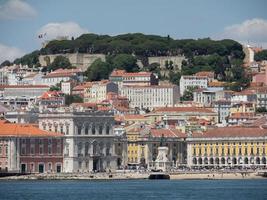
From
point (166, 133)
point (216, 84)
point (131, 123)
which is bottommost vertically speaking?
point (166, 133)

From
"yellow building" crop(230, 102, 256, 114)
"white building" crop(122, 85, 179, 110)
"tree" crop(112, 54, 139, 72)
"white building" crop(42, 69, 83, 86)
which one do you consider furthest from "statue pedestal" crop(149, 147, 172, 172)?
"tree" crop(112, 54, 139, 72)

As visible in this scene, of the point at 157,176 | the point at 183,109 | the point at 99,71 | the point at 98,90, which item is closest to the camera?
the point at 157,176

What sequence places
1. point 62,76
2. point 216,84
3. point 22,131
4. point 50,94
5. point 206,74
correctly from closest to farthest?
point 22,131 → point 50,94 → point 216,84 → point 206,74 → point 62,76

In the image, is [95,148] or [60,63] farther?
[60,63]

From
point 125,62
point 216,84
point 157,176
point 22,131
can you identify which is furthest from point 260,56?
point 157,176

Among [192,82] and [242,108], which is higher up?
[192,82]

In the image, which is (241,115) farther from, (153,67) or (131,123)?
(153,67)

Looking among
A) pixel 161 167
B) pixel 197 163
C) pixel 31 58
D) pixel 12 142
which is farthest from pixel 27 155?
pixel 31 58

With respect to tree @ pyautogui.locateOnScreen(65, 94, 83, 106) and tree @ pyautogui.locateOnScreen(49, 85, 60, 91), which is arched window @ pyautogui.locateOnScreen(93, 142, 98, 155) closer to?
tree @ pyautogui.locateOnScreen(65, 94, 83, 106)

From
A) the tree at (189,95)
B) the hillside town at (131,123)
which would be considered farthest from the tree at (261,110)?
the tree at (189,95)
